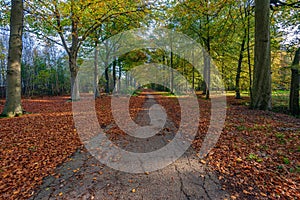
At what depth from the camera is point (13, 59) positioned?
7.22 metres

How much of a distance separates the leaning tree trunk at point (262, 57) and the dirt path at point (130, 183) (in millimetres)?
6106

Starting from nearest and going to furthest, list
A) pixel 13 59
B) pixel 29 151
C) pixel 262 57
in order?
1. pixel 29 151
2. pixel 13 59
3. pixel 262 57

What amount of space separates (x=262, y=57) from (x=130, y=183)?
7841mm

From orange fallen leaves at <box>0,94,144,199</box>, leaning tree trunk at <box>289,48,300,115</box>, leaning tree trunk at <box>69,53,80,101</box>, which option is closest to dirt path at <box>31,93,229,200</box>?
orange fallen leaves at <box>0,94,144,199</box>

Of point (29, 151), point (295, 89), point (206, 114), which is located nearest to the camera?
point (29, 151)

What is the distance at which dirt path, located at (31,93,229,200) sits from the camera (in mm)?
2330

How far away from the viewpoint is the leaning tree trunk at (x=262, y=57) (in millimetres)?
7234

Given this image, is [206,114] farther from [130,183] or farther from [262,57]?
[130,183]

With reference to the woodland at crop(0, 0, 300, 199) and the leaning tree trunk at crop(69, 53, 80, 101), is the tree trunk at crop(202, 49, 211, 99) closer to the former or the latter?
the woodland at crop(0, 0, 300, 199)

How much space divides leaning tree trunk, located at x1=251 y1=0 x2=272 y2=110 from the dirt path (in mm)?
6106

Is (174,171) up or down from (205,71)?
down

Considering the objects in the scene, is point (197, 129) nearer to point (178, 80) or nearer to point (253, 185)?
point (253, 185)

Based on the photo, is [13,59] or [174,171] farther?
[13,59]

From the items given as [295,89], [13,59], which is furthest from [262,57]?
[13,59]
